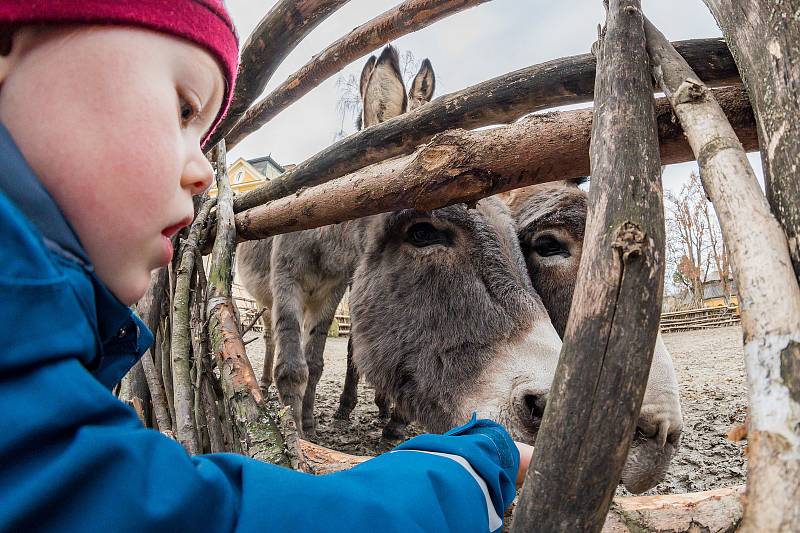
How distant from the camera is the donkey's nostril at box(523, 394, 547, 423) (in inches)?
66.2

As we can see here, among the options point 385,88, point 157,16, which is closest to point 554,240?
point 385,88

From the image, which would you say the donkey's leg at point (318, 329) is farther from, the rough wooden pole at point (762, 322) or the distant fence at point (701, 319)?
the distant fence at point (701, 319)

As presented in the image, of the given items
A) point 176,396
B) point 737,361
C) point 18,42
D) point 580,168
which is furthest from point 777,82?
point 737,361

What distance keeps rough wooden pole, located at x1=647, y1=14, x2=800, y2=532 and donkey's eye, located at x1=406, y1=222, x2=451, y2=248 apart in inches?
63.5

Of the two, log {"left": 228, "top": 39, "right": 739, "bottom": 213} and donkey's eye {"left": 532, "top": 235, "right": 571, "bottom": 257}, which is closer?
log {"left": 228, "top": 39, "right": 739, "bottom": 213}

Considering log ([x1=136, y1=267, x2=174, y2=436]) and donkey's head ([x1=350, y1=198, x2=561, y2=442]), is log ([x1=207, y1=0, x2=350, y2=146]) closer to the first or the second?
donkey's head ([x1=350, y1=198, x2=561, y2=442])

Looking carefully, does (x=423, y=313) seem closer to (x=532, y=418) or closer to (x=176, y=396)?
(x=532, y=418)

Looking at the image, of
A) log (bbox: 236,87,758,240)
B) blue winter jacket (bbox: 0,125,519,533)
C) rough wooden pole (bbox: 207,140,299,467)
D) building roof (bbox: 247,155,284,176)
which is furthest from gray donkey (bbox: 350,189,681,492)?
building roof (bbox: 247,155,284,176)

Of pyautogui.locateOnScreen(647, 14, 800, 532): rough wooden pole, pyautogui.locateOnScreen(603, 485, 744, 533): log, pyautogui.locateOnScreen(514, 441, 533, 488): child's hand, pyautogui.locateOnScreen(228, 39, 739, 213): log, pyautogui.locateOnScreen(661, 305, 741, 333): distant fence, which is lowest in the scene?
pyautogui.locateOnScreen(661, 305, 741, 333): distant fence

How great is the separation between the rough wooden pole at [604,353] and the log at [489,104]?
98cm

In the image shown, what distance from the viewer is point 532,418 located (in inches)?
67.4

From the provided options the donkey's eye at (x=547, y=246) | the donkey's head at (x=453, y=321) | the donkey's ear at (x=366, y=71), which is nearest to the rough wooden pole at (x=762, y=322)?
the donkey's head at (x=453, y=321)

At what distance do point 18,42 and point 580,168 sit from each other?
5.36ft

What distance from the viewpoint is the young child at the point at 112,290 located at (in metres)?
0.46
